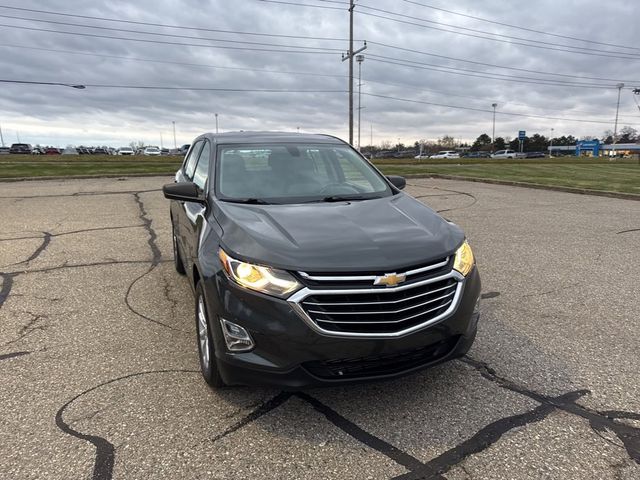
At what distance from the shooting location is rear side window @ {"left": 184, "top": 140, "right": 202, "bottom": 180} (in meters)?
5.28

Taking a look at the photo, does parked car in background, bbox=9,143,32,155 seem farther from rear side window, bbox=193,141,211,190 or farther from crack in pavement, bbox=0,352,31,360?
crack in pavement, bbox=0,352,31,360

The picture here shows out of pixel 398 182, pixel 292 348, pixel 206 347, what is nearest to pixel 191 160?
pixel 398 182

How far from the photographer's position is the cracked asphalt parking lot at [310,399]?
2496 millimetres

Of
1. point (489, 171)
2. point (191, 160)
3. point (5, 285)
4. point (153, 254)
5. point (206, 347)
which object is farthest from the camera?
point (489, 171)

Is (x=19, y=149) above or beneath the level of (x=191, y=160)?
above

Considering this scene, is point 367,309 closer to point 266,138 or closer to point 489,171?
point 266,138


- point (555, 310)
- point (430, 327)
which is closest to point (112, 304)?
point (430, 327)

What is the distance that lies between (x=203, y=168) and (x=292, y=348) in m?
2.51

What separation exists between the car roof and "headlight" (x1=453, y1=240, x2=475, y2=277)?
2.19m

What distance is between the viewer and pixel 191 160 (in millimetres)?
5621

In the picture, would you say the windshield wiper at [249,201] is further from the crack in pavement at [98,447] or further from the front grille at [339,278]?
the crack in pavement at [98,447]

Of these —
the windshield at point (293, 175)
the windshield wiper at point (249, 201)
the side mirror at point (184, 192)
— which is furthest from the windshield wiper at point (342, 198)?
the side mirror at point (184, 192)

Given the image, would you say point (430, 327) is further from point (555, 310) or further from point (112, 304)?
point (112, 304)

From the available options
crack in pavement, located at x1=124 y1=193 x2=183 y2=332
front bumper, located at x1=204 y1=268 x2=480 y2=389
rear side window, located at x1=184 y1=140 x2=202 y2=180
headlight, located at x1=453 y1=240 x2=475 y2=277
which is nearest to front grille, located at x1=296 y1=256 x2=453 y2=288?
front bumper, located at x1=204 y1=268 x2=480 y2=389
